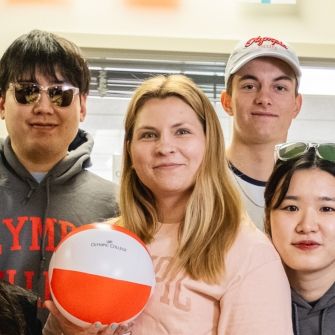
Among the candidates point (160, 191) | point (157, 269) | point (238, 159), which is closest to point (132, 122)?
point (160, 191)

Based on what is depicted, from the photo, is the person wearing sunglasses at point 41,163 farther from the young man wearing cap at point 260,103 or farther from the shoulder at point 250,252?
the shoulder at point 250,252

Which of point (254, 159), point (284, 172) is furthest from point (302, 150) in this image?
point (254, 159)

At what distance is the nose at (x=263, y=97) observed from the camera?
7.79 ft

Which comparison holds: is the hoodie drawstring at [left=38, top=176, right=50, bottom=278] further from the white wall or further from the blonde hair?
the white wall

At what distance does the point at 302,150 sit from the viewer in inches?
76.4

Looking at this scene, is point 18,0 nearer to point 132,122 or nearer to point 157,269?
point 132,122

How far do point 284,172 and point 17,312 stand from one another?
0.94 m

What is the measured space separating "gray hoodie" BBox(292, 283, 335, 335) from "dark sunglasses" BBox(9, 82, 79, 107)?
113 centimetres

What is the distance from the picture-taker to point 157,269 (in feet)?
5.84

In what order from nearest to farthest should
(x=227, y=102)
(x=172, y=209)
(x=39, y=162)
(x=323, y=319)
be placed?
1. (x=323, y=319)
2. (x=172, y=209)
3. (x=39, y=162)
4. (x=227, y=102)

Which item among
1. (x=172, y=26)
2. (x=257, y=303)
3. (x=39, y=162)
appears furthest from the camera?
(x=172, y=26)

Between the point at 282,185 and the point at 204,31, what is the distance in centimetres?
222

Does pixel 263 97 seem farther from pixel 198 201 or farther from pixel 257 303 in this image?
pixel 257 303

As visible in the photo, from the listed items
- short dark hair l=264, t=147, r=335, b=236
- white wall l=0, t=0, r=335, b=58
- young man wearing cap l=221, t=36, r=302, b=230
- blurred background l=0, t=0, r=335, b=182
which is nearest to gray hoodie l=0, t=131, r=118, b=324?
young man wearing cap l=221, t=36, r=302, b=230
